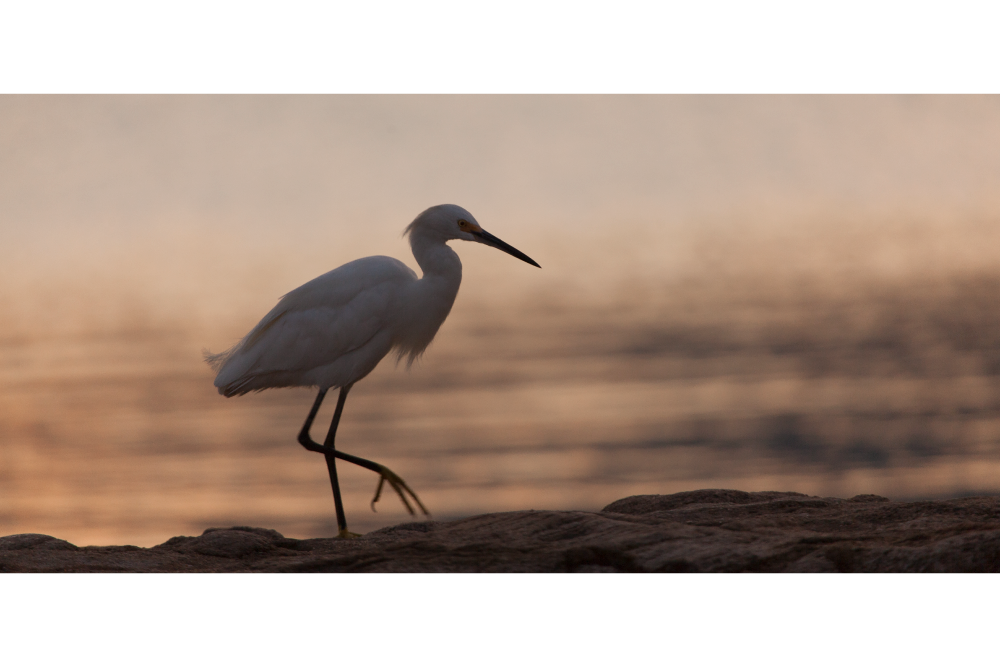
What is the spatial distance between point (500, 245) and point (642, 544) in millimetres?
3540

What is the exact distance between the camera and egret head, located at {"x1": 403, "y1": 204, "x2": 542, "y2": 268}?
23.6 feet

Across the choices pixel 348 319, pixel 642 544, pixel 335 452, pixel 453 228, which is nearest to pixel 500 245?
pixel 453 228

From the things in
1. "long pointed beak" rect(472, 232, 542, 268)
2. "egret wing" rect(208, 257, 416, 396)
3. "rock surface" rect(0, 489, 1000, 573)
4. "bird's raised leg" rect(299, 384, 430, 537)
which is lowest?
"rock surface" rect(0, 489, 1000, 573)

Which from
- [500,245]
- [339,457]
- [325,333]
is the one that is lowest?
[339,457]

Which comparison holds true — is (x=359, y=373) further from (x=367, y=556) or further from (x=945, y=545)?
(x=945, y=545)

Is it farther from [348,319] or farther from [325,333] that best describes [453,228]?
[325,333]

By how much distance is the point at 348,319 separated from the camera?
706 centimetres

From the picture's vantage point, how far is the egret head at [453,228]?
7199mm

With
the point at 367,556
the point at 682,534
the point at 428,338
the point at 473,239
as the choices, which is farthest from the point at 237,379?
the point at 682,534

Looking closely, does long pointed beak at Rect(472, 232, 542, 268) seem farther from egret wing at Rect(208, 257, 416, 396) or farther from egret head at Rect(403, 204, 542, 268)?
egret wing at Rect(208, 257, 416, 396)

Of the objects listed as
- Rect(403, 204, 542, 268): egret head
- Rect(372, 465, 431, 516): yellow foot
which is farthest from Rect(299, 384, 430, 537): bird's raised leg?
Rect(403, 204, 542, 268): egret head
